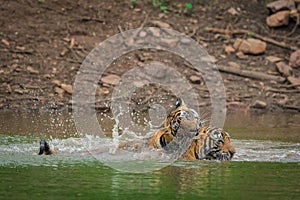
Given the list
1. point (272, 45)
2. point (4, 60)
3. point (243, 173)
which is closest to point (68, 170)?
point (243, 173)

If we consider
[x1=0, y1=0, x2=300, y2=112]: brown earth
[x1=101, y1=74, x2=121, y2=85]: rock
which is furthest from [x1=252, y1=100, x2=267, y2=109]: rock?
[x1=101, y1=74, x2=121, y2=85]: rock

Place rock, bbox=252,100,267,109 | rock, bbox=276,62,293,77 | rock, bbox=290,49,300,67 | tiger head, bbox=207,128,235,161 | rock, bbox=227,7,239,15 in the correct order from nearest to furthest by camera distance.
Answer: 1. tiger head, bbox=207,128,235,161
2. rock, bbox=252,100,267,109
3. rock, bbox=276,62,293,77
4. rock, bbox=290,49,300,67
5. rock, bbox=227,7,239,15

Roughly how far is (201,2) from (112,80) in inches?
126

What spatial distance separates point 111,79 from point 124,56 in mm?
795

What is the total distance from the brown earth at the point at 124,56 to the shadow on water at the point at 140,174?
3.22 meters

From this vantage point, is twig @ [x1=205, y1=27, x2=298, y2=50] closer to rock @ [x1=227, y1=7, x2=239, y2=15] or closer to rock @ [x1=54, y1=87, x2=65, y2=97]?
rock @ [x1=227, y1=7, x2=239, y2=15]

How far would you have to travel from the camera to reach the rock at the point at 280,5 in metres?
15.5

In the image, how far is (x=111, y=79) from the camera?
14.1m

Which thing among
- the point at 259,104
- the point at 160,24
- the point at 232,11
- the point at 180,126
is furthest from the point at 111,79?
the point at 180,126

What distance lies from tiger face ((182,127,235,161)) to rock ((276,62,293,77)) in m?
6.74

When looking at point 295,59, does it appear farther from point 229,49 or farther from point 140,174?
point 140,174

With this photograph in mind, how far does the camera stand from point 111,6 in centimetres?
1582

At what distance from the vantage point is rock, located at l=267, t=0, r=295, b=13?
1554 centimetres

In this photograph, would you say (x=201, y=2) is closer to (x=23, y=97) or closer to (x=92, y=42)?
(x=92, y=42)
